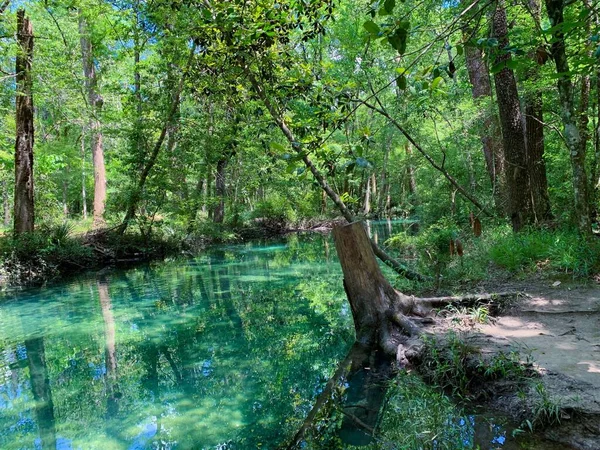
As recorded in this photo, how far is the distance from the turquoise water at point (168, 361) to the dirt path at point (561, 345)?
1.95 metres

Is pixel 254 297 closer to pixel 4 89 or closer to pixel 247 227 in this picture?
pixel 4 89

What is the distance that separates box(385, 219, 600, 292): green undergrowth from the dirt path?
504mm

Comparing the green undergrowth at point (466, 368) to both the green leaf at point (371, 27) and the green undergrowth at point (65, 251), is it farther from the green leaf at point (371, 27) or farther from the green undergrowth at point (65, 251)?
the green undergrowth at point (65, 251)

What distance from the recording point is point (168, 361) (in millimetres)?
5645

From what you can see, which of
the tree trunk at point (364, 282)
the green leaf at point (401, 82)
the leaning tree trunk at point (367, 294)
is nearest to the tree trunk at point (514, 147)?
the leaning tree trunk at point (367, 294)

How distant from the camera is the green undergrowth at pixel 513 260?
5949 mm

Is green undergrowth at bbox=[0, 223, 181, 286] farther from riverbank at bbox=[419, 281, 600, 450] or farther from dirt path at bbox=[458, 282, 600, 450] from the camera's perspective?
dirt path at bbox=[458, 282, 600, 450]

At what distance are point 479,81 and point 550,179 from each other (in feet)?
11.5

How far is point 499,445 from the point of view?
9.41ft

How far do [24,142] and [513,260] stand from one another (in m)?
14.0

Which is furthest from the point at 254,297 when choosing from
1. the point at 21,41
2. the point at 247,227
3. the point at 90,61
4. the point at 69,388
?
the point at 247,227

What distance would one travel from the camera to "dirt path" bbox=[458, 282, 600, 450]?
2896mm

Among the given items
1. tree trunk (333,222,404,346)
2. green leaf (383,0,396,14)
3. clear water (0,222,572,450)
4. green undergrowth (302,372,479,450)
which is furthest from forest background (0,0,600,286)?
clear water (0,222,572,450)

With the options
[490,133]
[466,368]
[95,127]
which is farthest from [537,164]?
[95,127]
